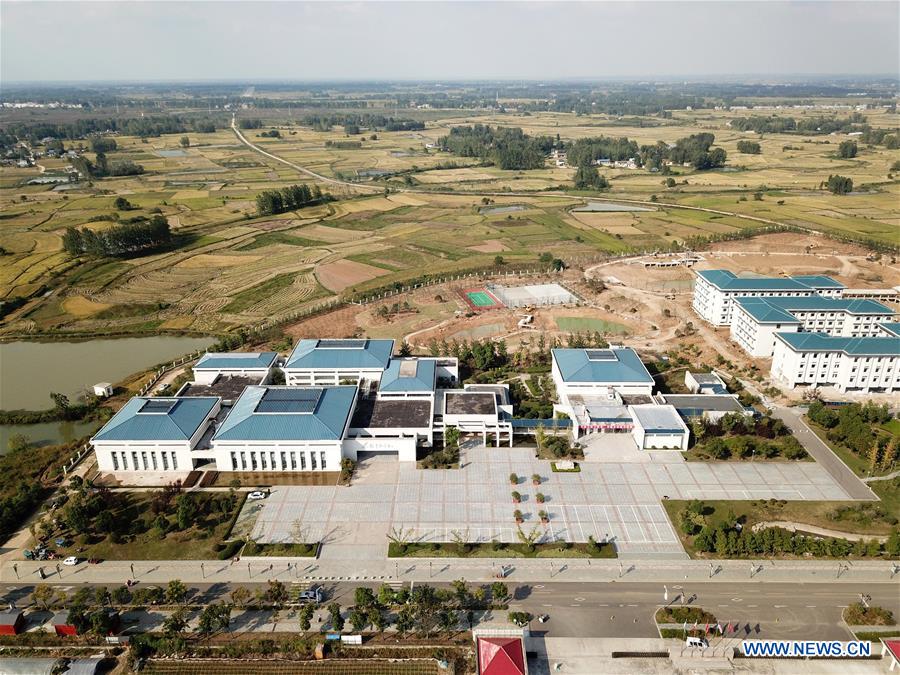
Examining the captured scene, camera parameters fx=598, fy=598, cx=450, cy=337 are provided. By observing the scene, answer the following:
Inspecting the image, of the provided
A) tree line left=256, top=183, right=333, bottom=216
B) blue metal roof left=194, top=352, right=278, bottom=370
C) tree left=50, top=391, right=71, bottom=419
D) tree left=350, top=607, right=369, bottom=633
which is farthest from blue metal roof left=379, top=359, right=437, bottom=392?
tree line left=256, top=183, right=333, bottom=216

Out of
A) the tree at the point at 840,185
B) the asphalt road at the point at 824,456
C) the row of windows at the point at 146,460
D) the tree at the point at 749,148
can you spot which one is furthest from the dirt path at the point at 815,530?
the tree at the point at 749,148

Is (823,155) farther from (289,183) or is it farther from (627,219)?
(289,183)

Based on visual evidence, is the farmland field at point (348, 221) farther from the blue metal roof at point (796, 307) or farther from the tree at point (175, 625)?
the tree at point (175, 625)

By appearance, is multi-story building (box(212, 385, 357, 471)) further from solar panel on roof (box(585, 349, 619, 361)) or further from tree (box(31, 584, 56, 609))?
solar panel on roof (box(585, 349, 619, 361))

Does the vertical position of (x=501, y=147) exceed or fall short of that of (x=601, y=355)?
it exceeds it

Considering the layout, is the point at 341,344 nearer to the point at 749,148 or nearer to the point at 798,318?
the point at 798,318

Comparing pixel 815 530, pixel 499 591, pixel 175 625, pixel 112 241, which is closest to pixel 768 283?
pixel 815 530
